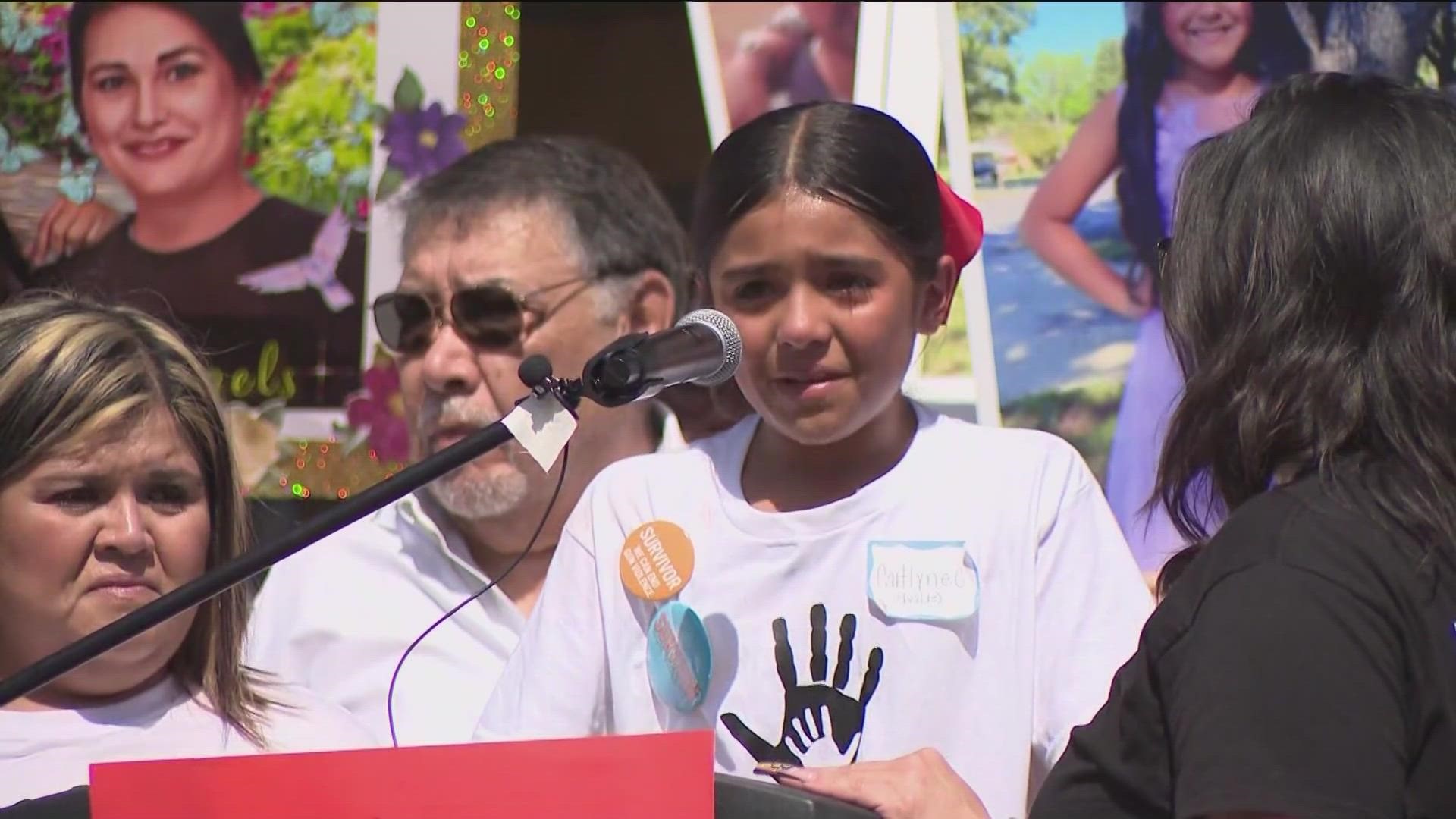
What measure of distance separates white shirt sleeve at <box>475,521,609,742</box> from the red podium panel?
1.87ft

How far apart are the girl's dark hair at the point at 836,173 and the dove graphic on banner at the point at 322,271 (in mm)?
1467

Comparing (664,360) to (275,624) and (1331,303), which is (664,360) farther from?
(275,624)

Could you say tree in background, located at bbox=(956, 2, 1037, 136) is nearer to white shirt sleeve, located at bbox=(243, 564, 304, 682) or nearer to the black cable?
the black cable

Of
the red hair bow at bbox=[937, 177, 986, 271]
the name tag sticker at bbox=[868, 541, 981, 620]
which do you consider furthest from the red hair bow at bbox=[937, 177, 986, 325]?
the name tag sticker at bbox=[868, 541, 981, 620]

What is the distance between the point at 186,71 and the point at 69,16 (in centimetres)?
27

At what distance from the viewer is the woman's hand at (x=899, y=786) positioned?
1769mm

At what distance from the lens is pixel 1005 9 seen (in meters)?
3.24

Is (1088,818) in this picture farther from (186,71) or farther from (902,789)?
(186,71)

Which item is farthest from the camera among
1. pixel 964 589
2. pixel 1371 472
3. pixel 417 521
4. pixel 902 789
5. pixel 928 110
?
pixel 928 110

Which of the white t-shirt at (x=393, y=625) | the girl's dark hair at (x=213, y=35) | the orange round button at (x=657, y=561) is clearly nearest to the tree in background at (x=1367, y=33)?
the orange round button at (x=657, y=561)

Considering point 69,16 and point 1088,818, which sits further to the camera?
point 69,16

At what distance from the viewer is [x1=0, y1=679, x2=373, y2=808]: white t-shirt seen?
2086mm

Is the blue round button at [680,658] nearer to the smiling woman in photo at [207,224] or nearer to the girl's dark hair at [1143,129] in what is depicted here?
the girl's dark hair at [1143,129]

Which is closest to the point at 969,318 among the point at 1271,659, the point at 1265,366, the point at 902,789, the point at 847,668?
the point at 847,668
